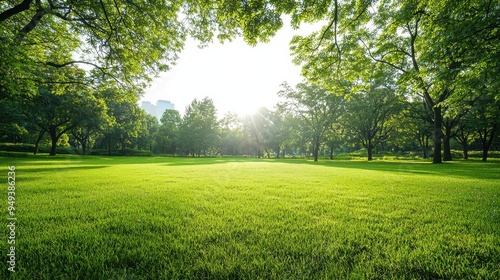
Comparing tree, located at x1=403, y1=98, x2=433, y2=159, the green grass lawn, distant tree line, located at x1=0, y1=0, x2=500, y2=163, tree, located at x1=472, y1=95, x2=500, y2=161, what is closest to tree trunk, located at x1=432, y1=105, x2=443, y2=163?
distant tree line, located at x1=0, y1=0, x2=500, y2=163

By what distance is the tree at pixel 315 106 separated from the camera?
32.8 metres

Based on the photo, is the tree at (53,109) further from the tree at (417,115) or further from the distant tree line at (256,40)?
the tree at (417,115)

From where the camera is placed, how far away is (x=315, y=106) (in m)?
34.1

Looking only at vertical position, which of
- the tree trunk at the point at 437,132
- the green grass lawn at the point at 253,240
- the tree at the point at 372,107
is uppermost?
the tree at the point at 372,107

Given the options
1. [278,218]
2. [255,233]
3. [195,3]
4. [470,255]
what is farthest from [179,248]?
[195,3]

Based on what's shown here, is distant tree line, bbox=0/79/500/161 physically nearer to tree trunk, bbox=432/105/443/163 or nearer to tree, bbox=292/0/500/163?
tree, bbox=292/0/500/163

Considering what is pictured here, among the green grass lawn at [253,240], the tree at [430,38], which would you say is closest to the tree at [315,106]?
the tree at [430,38]

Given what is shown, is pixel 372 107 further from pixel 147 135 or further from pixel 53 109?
pixel 147 135

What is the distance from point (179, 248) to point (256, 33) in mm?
6341

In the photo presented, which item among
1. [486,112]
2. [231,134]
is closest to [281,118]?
[231,134]

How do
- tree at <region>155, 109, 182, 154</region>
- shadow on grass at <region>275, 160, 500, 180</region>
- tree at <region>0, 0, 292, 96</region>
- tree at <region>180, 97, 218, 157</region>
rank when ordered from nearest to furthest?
tree at <region>0, 0, 292, 96</region> → shadow on grass at <region>275, 160, 500, 180</region> → tree at <region>180, 97, 218, 157</region> → tree at <region>155, 109, 182, 154</region>

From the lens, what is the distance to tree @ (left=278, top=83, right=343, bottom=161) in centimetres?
3284

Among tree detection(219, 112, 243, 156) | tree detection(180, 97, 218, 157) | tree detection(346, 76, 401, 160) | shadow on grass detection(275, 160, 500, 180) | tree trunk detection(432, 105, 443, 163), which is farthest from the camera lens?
tree detection(219, 112, 243, 156)

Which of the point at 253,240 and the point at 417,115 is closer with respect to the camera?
the point at 253,240
